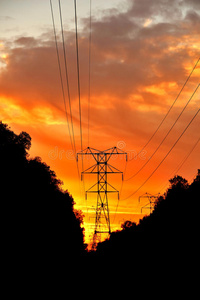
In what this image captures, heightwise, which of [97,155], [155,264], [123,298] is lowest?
[123,298]

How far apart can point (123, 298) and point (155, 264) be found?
17.6ft

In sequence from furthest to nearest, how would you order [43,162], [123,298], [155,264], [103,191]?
1. [43,162]
2. [103,191]
3. [155,264]
4. [123,298]

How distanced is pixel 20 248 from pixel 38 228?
10910 mm

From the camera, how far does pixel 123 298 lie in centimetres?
2650

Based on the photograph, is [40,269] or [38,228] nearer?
[40,269]

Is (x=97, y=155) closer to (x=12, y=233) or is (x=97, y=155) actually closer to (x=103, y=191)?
(x=103, y=191)

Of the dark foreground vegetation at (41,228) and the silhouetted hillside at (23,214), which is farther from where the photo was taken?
the silhouetted hillside at (23,214)

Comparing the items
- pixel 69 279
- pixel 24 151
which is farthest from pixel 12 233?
pixel 24 151

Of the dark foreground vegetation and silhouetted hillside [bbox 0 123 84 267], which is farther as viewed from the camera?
silhouetted hillside [bbox 0 123 84 267]

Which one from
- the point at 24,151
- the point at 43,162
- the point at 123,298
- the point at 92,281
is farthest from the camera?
the point at 43,162

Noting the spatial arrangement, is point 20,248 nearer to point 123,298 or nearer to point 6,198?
point 6,198

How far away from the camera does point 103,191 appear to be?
1801 inches

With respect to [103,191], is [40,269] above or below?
below

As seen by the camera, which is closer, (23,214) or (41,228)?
(23,214)
